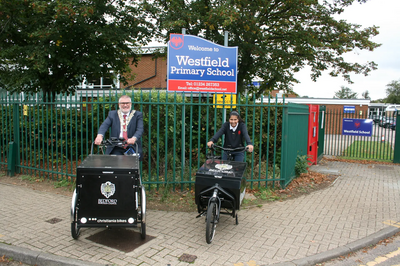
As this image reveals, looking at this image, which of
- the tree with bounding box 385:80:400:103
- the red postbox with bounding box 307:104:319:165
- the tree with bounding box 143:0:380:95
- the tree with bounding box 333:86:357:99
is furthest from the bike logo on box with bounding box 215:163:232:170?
the tree with bounding box 333:86:357:99

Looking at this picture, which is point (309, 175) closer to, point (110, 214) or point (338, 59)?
point (110, 214)

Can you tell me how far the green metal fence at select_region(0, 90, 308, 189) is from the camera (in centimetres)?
614

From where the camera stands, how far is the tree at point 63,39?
9375 mm

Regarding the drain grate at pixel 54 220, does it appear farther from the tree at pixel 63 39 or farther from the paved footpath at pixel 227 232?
the tree at pixel 63 39

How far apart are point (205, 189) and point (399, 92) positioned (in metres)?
97.7

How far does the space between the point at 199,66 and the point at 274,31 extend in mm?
7593

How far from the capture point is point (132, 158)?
4.08 m

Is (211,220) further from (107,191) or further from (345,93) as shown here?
(345,93)

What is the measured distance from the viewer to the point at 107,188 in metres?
3.70

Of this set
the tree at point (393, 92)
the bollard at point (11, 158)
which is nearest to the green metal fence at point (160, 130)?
the bollard at point (11, 158)

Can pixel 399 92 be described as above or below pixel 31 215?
above

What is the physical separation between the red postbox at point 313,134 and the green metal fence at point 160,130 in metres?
0.74

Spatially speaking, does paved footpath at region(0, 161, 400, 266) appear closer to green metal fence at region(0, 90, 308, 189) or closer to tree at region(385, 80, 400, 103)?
green metal fence at region(0, 90, 308, 189)

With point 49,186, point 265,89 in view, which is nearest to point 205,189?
point 49,186
